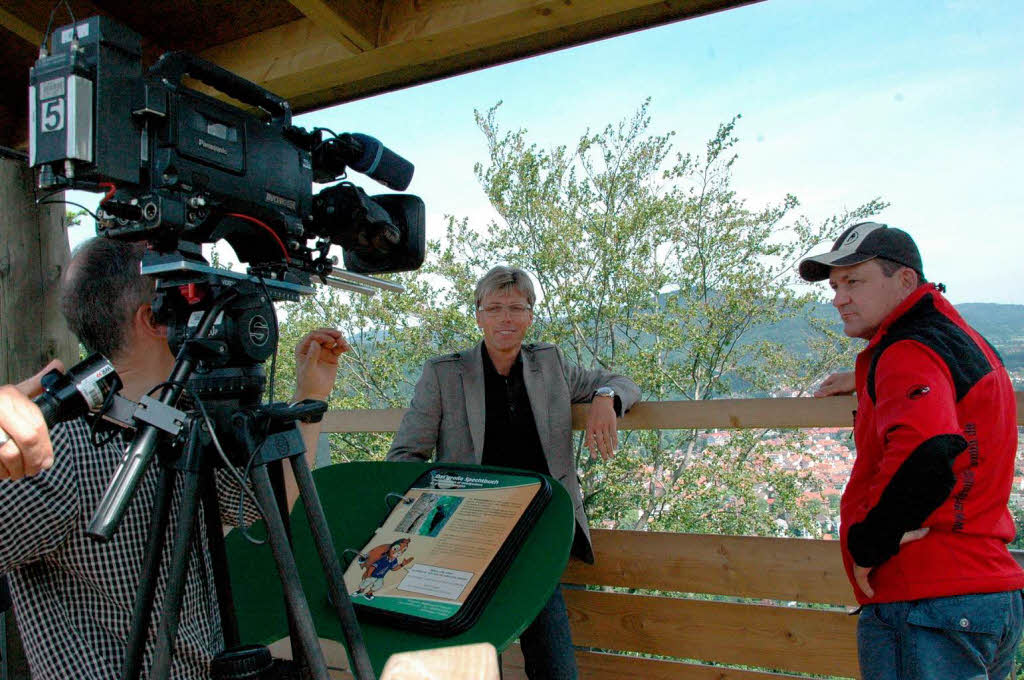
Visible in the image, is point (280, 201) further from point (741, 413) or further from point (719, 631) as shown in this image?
point (719, 631)

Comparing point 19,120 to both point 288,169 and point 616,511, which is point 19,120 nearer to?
point 288,169

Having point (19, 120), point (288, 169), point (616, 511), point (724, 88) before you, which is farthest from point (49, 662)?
point (724, 88)

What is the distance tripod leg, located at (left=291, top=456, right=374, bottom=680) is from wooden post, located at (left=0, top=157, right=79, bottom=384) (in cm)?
208

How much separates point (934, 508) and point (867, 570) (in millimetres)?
220

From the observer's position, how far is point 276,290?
102 cm

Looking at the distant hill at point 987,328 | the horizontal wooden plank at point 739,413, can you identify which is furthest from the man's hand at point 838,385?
the distant hill at point 987,328

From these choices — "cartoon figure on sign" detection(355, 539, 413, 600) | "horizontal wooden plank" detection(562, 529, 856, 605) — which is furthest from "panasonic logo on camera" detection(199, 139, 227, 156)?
"horizontal wooden plank" detection(562, 529, 856, 605)

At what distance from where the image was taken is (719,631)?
2084 mm

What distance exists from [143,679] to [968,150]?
12294 millimetres

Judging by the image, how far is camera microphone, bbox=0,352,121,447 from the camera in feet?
2.38

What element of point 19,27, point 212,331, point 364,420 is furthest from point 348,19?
point 212,331

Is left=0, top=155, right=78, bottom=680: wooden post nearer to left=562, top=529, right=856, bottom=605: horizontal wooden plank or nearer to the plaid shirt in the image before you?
the plaid shirt

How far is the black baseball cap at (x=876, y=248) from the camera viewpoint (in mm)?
1512

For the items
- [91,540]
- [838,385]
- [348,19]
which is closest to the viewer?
[91,540]
